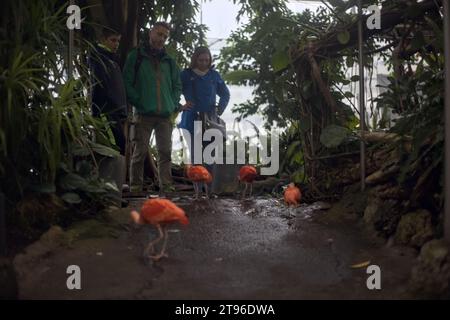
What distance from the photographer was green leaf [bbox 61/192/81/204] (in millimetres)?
3438

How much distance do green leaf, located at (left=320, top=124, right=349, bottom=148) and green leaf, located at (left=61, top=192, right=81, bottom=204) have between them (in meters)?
2.09

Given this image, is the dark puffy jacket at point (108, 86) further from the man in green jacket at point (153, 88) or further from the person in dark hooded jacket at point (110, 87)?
the man in green jacket at point (153, 88)

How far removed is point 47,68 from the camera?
3.69 meters

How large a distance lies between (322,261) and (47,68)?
2.24 meters

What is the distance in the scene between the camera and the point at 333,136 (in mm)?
4469

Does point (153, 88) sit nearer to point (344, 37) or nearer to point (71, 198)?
point (344, 37)

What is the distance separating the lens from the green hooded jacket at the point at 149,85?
5.42 metres

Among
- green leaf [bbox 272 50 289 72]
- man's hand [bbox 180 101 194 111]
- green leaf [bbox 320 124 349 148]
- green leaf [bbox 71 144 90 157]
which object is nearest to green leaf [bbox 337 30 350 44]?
green leaf [bbox 272 50 289 72]

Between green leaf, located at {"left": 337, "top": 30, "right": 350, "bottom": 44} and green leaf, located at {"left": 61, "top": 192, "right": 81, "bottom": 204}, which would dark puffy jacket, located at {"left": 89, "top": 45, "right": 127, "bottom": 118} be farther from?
green leaf, located at {"left": 337, "top": 30, "right": 350, "bottom": 44}

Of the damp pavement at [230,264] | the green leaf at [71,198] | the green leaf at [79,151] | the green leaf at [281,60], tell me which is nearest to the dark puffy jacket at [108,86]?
the green leaf at [79,151]

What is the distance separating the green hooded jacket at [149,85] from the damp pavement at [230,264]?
1.80m

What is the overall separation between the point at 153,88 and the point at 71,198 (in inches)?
87.1

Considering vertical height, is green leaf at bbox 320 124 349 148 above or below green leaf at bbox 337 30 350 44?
below

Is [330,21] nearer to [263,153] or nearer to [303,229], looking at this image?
[303,229]
